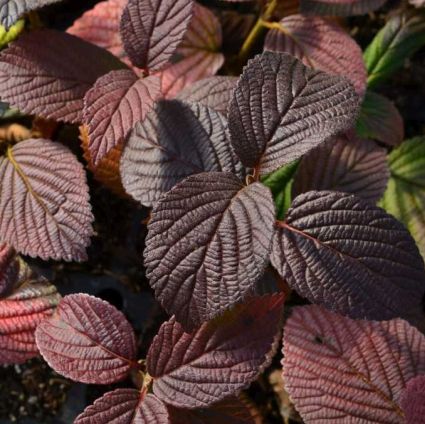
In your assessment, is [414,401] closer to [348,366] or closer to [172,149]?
[348,366]

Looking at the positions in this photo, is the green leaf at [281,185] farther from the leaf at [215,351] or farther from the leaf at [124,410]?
the leaf at [124,410]

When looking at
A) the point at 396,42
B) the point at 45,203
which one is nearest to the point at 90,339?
the point at 45,203

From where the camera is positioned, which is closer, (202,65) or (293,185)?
(293,185)

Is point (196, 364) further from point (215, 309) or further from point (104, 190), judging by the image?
point (104, 190)

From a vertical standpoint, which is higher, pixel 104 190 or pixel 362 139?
pixel 362 139

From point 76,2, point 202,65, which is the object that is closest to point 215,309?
point 202,65

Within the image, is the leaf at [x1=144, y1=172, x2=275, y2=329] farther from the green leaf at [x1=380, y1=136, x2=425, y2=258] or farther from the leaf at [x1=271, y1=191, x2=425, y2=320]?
the green leaf at [x1=380, y1=136, x2=425, y2=258]

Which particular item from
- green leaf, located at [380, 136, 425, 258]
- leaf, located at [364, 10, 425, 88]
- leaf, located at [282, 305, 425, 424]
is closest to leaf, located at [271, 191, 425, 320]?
leaf, located at [282, 305, 425, 424]
